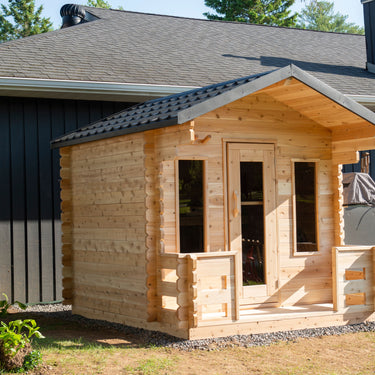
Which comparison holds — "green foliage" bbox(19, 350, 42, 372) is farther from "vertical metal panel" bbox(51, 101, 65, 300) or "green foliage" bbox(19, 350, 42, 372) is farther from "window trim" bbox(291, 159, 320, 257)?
"vertical metal panel" bbox(51, 101, 65, 300)

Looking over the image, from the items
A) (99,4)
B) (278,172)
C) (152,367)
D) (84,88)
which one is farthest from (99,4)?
(152,367)

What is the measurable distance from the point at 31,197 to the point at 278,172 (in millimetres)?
3940

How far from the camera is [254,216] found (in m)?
8.22

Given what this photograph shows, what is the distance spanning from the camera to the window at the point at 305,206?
8.62 meters

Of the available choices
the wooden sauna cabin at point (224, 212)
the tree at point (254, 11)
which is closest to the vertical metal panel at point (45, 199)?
the wooden sauna cabin at point (224, 212)

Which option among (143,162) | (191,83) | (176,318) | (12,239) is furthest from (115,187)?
(191,83)

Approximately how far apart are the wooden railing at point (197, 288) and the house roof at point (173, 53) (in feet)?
13.1

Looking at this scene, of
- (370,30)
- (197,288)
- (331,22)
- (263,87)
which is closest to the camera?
(197,288)

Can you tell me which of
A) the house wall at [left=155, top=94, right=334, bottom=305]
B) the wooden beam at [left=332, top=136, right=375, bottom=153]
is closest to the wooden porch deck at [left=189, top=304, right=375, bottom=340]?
the house wall at [left=155, top=94, right=334, bottom=305]

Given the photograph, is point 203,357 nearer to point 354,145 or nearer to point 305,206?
point 305,206

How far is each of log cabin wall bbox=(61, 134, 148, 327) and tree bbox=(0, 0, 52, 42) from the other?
3171 cm

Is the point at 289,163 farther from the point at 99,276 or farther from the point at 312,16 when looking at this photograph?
the point at 312,16

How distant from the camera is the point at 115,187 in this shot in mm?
8297

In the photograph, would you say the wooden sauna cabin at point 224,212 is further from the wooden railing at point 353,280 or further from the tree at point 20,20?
the tree at point 20,20
